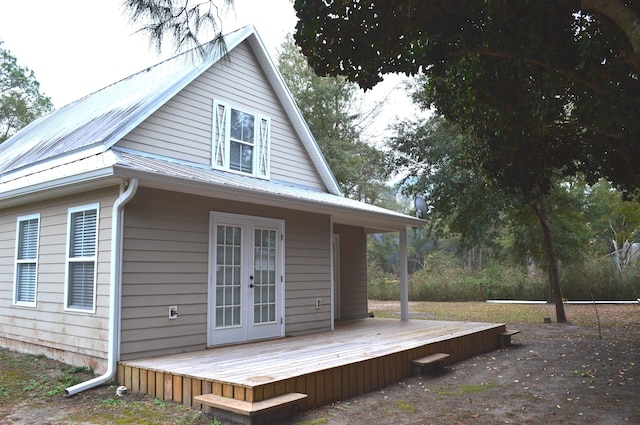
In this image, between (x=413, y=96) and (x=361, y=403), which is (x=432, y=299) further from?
(x=361, y=403)

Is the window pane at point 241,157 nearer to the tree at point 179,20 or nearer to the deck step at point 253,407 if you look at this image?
the tree at point 179,20

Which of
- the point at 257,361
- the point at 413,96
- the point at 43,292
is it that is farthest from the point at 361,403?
the point at 413,96

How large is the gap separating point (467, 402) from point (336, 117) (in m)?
18.7

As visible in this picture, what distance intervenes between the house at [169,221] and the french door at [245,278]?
0.07ft

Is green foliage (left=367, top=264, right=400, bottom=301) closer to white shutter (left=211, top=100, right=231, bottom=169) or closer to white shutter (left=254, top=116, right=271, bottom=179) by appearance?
white shutter (left=254, top=116, right=271, bottom=179)

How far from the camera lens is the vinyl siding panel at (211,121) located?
7.43 metres

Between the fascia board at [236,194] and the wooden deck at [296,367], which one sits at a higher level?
the fascia board at [236,194]

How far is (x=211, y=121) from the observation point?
8211 mm

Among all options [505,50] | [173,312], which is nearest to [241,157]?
[173,312]

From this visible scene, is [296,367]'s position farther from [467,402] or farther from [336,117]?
[336,117]

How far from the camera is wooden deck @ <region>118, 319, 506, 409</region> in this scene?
15.0ft

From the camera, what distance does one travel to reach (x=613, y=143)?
679 centimetres

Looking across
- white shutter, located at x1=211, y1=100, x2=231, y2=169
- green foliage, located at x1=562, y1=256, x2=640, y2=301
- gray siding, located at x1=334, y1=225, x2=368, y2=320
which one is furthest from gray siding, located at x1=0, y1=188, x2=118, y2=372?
green foliage, located at x1=562, y1=256, x2=640, y2=301

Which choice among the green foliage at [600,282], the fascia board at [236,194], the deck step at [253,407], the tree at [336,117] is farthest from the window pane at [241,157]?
the green foliage at [600,282]
